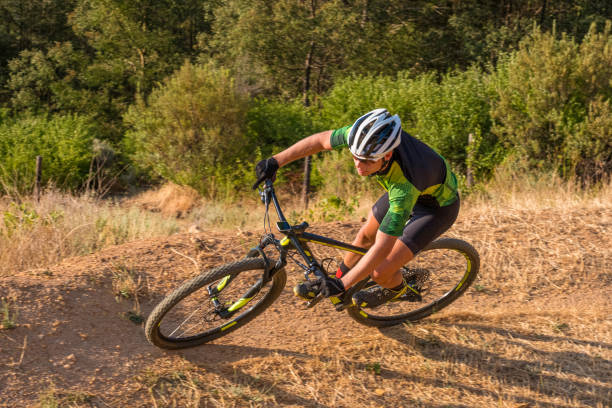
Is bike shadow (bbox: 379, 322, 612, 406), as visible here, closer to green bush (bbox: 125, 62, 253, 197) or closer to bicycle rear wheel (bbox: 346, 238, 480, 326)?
bicycle rear wheel (bbox: 346, 238, 480, 326)

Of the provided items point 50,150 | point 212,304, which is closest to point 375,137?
point 212,304

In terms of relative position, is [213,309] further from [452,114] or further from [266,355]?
[452,114]

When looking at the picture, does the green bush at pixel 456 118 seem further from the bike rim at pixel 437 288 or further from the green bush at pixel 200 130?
the bike rim at pixel 437 288

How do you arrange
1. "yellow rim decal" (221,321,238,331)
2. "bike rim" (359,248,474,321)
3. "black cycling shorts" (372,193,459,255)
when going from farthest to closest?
"bike rim" (359,248,474,321), "yellow rim decal" (221,321,238,331), "black cycling shorts" (372,193,459,255)

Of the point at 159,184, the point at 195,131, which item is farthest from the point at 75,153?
the point at 195,131

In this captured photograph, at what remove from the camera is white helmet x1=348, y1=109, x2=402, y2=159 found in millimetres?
3396

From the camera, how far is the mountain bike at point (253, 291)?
3683 mm

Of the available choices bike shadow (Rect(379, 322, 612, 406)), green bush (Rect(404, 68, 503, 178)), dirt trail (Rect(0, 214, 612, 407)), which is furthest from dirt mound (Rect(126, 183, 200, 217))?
bike shadow (Rect(379, 322, 612, 406))

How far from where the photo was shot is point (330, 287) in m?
3.42

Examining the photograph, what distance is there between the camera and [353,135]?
3502 mm

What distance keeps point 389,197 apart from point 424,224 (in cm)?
64

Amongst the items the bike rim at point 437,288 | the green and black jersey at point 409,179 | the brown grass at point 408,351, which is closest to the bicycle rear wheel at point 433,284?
the bike rim at point 437,288

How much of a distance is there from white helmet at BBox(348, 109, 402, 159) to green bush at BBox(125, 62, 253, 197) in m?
13.9

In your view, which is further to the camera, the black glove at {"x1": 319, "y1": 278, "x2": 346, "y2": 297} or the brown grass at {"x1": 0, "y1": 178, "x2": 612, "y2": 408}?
the brown grass at {"x1": 0, "y1": 178, "x2": 612, "y2": 408}
